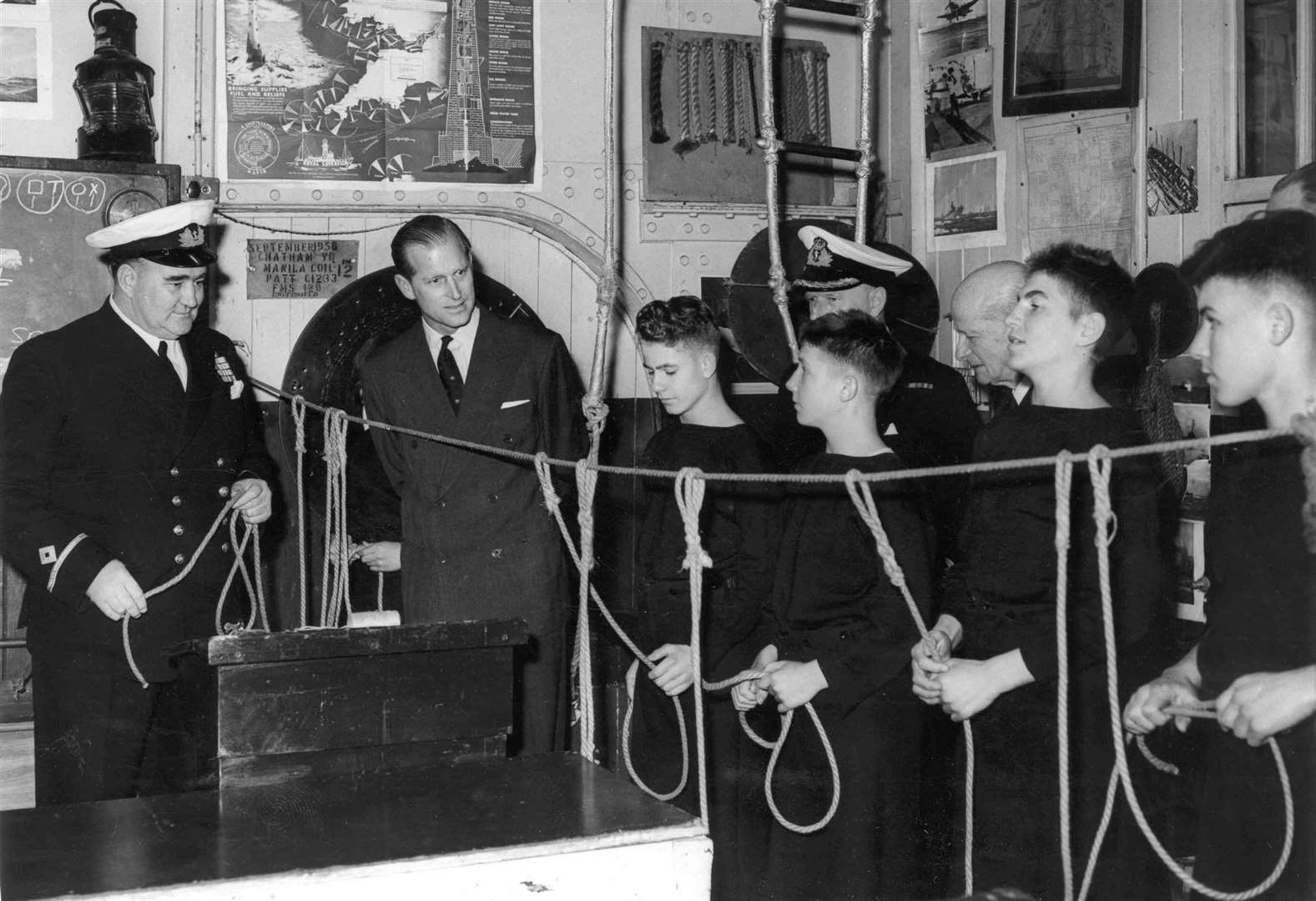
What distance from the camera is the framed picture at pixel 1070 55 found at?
3.26 m

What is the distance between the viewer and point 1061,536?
156 cm

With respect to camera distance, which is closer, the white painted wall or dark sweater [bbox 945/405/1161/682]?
dark sweater [bbox 945/405/1161/682]

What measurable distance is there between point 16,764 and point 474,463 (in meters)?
1.51

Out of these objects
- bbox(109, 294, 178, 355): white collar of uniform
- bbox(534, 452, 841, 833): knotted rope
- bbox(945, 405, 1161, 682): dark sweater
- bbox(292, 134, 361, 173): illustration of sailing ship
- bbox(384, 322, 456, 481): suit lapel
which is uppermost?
bbox(292, 134, 361, 173): illustration of sailing ship

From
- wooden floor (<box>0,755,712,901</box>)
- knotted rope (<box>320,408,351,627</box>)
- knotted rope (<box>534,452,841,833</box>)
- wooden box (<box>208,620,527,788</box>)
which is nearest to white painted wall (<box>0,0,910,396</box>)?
knotted rope (<box>320,408,351,627</box>)

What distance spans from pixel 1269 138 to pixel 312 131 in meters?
2.57

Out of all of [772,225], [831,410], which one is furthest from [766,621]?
[772,225]

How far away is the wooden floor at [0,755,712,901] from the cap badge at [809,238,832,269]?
6.32 ft

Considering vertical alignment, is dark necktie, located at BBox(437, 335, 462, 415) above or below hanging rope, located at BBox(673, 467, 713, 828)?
above

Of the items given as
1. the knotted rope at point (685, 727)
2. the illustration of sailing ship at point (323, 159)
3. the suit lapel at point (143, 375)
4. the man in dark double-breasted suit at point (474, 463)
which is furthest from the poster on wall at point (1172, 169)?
the suit lapel at point (143, 375)

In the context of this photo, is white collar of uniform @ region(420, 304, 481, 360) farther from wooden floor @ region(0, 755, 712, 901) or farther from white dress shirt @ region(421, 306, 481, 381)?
wooden floor @ region(0, 755, 712, 901)

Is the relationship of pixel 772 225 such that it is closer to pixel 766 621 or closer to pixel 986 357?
pixel 986 357

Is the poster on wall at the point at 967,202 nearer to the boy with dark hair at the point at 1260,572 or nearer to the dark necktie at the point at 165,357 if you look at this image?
the boy with dark hair at the point at 1260,572

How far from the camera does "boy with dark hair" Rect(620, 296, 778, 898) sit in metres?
2.51
